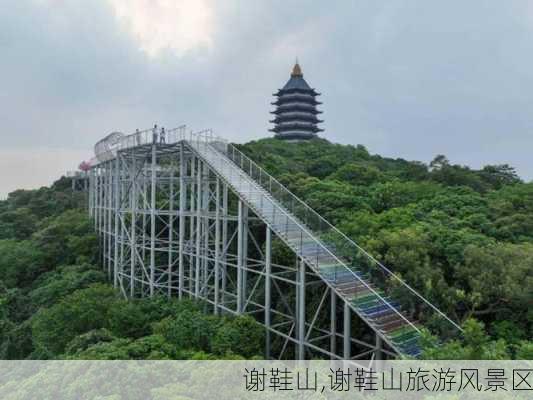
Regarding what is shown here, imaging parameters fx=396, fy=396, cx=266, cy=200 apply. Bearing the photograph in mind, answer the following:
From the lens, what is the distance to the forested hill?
31.0ft

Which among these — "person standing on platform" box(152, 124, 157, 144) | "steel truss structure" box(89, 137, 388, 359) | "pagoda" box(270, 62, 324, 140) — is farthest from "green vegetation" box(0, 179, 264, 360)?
"pagoda" box(270, 62, 324, 140)

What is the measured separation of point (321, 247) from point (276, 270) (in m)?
4.69

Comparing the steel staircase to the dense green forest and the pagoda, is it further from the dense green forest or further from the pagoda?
the pagoda

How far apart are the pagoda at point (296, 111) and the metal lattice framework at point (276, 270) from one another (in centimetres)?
3356

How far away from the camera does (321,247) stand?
1130 cm

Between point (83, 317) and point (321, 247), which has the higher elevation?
point (321, 247)

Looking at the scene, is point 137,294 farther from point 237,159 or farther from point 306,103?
point 306,103

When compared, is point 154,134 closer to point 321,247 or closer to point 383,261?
point 321,247

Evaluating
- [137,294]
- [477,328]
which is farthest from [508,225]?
[137,294]

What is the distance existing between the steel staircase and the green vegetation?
3.08m

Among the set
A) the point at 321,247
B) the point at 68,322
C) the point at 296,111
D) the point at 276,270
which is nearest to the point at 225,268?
the point at 276,270

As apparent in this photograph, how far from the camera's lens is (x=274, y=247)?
14852 millimetres

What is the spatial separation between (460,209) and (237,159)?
8972 millimetres

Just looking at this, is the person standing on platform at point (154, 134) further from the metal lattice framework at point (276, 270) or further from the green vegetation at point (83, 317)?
the green vegetation at point (83, 317)
